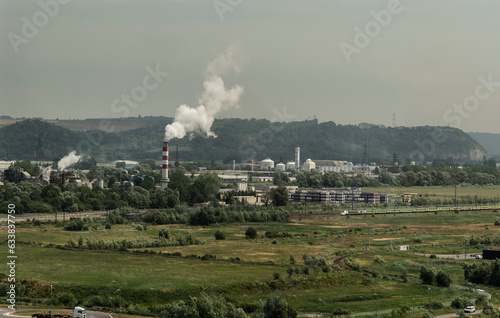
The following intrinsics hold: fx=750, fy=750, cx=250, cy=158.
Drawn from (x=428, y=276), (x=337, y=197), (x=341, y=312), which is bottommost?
(x=341, y=312)

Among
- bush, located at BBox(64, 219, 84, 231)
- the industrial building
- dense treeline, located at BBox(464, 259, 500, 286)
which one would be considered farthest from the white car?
the industrial building

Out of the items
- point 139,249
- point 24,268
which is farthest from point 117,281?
point 139,249

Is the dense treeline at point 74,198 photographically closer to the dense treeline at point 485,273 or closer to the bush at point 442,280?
the bush at point 442,280

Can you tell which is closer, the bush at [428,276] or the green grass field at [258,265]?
the green grass field at [258,265]

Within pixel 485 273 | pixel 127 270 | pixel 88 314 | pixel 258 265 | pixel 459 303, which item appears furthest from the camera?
pixel 258 265

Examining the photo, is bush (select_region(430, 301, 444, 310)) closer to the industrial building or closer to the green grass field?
the green grass field

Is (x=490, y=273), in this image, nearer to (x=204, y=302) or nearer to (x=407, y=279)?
(x=407, y=279)

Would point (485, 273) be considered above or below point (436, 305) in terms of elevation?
above

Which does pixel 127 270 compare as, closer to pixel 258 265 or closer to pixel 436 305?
pixel 258 265

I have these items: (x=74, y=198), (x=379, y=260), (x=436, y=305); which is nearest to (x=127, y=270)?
(x=379, y=260)

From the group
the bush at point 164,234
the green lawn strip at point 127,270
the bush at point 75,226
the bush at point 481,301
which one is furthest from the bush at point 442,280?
the bush at point 75,226

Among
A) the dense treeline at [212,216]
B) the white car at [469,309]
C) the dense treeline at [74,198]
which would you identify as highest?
the dense treeline at [74,198]

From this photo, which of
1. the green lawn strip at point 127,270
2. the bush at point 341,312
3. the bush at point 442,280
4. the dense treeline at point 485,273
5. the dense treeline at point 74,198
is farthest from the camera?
the dense treeline at point 74,198

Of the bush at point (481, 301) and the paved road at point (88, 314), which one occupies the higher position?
the bush at point (481, 301)
